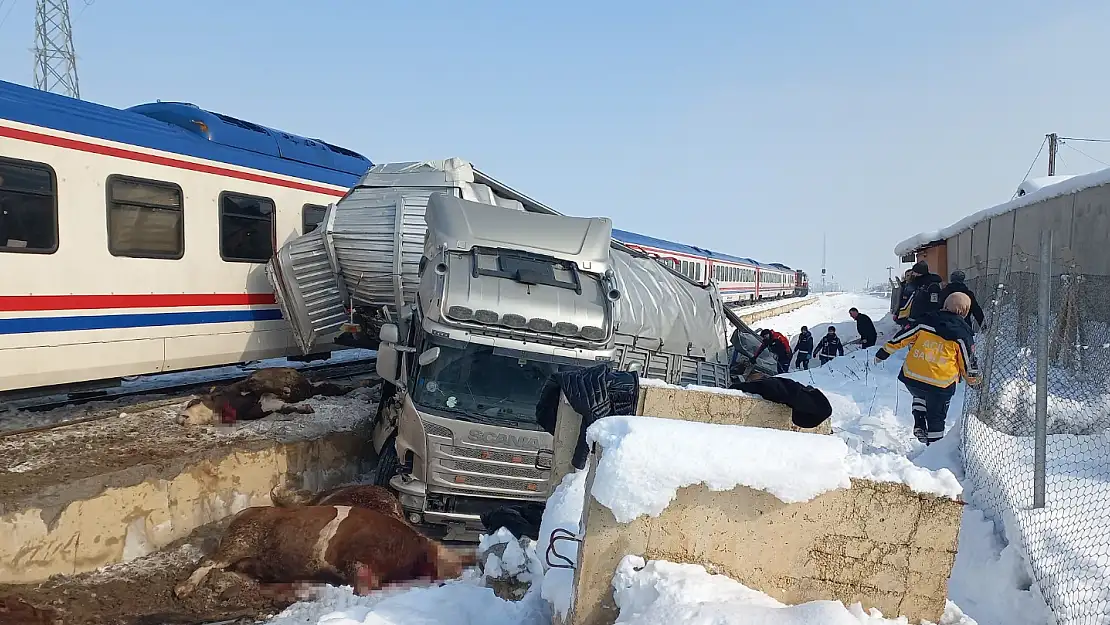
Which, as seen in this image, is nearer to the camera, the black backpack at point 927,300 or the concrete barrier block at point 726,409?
the concrete barrier block at point 726,409

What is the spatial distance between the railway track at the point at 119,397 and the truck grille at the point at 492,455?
398cm

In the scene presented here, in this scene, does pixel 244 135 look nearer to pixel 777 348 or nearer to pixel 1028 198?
pixel 777 348

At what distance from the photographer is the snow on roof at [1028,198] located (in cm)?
1133

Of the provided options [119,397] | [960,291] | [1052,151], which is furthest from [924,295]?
[1052,151]

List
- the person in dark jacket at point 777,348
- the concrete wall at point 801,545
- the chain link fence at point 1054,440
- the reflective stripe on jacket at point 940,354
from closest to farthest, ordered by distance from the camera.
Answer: the concrete wall at point 801,545 → the chain link fence at point 1054,440 → the reflective stripe on jacket at point 940,354 → the person in dark jacket at point 777,348

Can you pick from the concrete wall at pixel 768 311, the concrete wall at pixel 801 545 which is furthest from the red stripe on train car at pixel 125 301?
the concrete wall at pixel 768 311

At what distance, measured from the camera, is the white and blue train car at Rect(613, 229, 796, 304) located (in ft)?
81.9

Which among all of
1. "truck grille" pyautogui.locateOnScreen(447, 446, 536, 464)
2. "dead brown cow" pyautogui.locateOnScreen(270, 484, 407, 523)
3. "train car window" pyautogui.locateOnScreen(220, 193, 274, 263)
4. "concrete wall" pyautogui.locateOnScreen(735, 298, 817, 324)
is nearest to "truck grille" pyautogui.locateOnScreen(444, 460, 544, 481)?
"truck grille" pyautogui.locateOnScreen(447, 446, 536, 464)

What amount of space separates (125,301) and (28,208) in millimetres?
1400

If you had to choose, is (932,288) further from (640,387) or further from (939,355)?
(640,387)

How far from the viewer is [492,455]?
594 cm

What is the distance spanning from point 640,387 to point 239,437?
4752 millimetres

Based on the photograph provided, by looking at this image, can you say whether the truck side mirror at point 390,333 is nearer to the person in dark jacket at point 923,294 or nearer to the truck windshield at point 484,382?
the truck windshield at point 484,382

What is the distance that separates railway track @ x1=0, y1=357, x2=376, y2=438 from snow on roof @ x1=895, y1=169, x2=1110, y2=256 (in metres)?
12.4
